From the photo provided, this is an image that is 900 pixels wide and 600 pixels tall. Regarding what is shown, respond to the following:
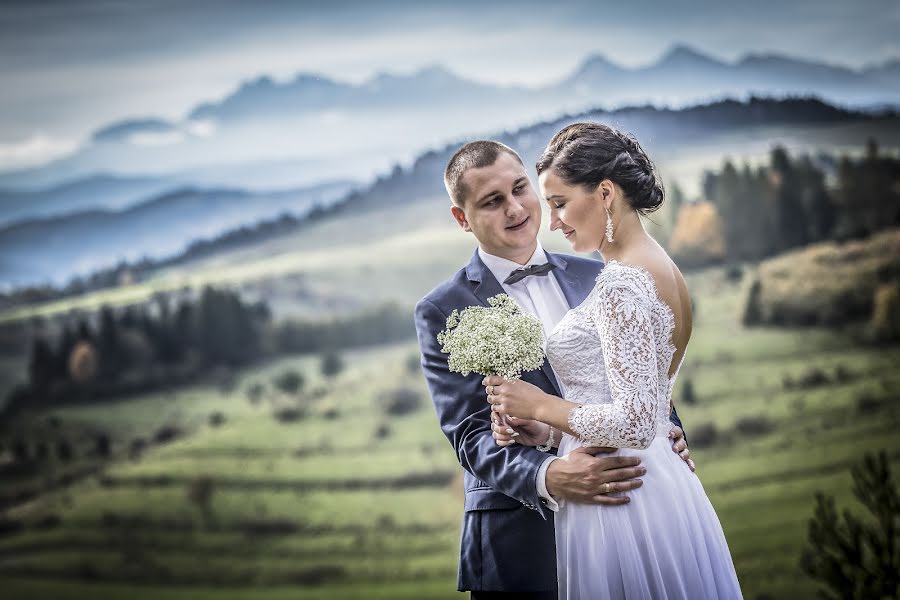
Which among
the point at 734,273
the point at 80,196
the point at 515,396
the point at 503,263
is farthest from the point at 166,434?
the point at 515,396

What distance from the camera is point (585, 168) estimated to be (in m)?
2.68

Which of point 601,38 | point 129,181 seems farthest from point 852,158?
point 129,181

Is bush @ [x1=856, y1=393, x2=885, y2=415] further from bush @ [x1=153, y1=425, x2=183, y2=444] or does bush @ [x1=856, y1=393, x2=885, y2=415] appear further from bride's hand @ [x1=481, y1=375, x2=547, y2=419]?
bride's hand @ [x1=481, y1=375, x2=547, y2=419]

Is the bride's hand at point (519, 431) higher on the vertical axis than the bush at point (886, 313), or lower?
lower

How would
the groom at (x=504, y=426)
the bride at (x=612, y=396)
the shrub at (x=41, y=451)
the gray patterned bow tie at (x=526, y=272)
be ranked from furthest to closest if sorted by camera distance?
1. the shrub at (x=41, y=451)
2. the gray patterned bow tie at (x=526, y=272)
3. the groom at (x=504, y=426)
4. the bride at (x=612, y=396)

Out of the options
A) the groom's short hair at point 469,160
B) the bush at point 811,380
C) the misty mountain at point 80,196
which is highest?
the misty mountain at point 80,196

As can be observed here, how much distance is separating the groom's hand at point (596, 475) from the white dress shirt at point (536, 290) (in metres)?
0.59

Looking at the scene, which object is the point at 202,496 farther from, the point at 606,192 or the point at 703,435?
the point at 606,192

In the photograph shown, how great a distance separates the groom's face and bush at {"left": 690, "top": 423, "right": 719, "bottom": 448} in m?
9.31

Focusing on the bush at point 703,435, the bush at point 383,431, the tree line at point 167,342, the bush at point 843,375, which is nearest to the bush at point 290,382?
the tree line at point 167,342

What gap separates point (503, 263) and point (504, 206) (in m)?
0.21

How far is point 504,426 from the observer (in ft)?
9.11

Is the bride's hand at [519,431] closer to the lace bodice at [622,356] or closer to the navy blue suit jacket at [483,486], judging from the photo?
the navy blue suit jacket at [483,486]

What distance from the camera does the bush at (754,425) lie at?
12.0 metres
